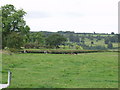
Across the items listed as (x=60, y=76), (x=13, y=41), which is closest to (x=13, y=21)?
(x=13, y=41)

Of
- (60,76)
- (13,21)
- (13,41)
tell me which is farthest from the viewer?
(13,21)

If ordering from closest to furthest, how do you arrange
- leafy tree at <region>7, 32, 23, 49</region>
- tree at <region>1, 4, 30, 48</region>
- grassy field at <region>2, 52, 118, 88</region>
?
grassy field at <region>2, 52, 118, 88</region>, leafy tree at <region>7, 32, 23, 49</region>, tree at <region>1, 4, 30, 48</region>

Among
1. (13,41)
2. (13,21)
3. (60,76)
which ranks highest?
(13,21)

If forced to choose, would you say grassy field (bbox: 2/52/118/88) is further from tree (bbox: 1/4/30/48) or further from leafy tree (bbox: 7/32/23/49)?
tree (bbox: 1/4/30/48)

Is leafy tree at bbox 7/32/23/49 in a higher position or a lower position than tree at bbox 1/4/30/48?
lower

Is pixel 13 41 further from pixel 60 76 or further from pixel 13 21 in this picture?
pixel 60 76

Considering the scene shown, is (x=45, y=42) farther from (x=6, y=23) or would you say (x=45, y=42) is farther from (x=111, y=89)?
(x=111, y=89)

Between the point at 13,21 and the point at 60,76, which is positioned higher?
the point at 13,21

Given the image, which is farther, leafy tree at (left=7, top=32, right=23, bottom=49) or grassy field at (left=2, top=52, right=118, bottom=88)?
leafy tree at (left=7, top=32, right=23, bottom=49)

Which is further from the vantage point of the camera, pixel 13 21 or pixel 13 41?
pixel 13 21

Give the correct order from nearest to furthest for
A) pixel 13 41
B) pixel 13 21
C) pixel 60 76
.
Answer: pixel 60 76 → pixel 13 41 → pixel 13 21

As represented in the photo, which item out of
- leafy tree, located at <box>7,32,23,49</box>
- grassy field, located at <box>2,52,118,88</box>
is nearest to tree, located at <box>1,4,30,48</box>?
leafy tree, located at <box>7,32,23,49</box>

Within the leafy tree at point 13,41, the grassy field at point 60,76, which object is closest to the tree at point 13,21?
the leafy tree at point 13,41

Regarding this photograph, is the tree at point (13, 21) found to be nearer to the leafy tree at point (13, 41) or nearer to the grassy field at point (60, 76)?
the leafy tree at point (13, 41)
